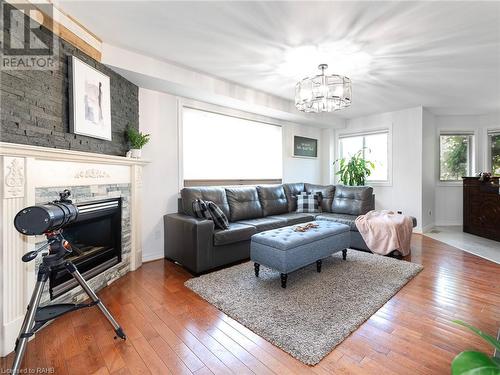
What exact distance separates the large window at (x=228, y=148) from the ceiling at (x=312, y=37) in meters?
0.84

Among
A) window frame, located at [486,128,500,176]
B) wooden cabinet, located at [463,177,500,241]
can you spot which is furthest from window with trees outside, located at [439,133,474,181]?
wooden cabinet, located at [463,177,500,241]

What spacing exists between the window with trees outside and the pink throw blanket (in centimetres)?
308

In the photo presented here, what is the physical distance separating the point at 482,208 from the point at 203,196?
5034 millimetres

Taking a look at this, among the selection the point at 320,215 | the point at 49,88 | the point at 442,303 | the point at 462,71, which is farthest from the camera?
the point at 320,215

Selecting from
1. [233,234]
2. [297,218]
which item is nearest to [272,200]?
[297,218]

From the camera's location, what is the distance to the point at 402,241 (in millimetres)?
3371

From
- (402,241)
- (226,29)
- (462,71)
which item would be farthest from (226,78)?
(402,241)

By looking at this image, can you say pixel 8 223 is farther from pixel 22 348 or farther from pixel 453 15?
pixel 453 15

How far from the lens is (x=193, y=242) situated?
2.80m

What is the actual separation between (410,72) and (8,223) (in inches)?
169

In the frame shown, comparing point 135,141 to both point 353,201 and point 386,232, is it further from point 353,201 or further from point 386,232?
point 353,201

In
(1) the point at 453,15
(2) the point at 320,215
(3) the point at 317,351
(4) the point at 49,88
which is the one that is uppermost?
(1) the point at 453,15

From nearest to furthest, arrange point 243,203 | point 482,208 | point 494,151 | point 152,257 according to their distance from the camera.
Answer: point 152,257, point 243,203, point 482,208, point 494,151

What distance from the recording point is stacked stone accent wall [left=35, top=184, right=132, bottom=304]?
1.92 meters
